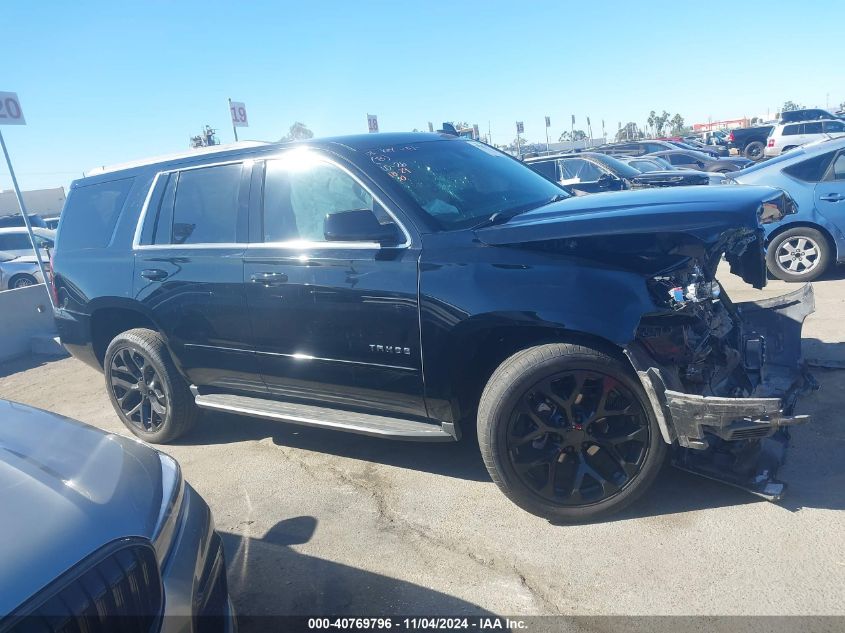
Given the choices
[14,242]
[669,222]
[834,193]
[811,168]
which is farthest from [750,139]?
[669,222]

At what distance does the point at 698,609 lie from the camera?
8.07 ft

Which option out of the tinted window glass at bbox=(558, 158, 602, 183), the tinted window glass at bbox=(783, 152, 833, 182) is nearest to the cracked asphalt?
the tinted window glass at bbox=(783, 152, 833, 182)

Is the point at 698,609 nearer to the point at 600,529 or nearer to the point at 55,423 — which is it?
the point at 600,529

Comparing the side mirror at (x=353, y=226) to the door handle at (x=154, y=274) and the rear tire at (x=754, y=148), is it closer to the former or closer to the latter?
the door handle at (x=154, y=274)

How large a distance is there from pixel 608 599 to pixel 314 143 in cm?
288

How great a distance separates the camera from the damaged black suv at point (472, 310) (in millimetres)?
2893

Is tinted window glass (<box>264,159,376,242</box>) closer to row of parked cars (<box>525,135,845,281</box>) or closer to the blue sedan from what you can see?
row of parked cars (<box>525,135,845,281</box>)

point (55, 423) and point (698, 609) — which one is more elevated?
point (55, 423)

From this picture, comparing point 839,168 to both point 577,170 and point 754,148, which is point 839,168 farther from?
point 754,148

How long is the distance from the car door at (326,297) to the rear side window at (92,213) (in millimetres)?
1472

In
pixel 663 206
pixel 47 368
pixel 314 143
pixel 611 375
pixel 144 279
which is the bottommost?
pixel 47 368

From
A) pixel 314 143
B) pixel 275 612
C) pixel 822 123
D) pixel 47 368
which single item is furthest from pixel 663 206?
pixel 822 123

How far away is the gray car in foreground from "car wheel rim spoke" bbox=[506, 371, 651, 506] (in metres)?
1.51

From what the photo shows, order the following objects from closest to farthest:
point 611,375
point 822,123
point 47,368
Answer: point 611,375, point 47,368, point 822,123
